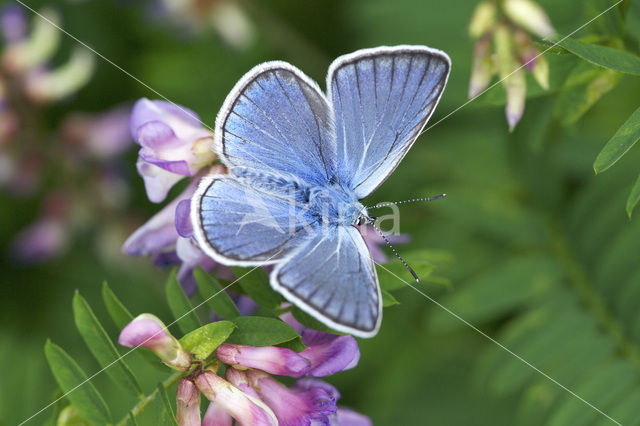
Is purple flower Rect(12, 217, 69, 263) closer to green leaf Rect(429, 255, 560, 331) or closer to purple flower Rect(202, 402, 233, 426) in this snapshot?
green leaf Rect(429, 255, 560, 331)

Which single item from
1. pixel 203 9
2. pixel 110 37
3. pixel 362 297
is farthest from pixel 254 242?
pixel 110 37

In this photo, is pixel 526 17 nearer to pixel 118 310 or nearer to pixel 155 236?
pixel 155 236

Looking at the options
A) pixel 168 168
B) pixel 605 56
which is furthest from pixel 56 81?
pixel 605 56

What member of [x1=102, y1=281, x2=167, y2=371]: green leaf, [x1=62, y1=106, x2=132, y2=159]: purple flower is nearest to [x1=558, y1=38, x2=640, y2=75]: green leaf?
[x1=102, y1=281, x2=167, y2=371]: green leaf

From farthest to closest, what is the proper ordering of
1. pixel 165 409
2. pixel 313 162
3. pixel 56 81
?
pixel 56 81 < pixel 313 162 < pixel 165 409

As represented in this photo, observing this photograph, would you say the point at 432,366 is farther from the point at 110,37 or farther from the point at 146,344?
the point at 110,37

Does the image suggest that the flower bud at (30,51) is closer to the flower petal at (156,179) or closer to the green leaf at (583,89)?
the flower petal at (156,179)

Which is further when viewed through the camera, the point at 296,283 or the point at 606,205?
the point at 606,205
